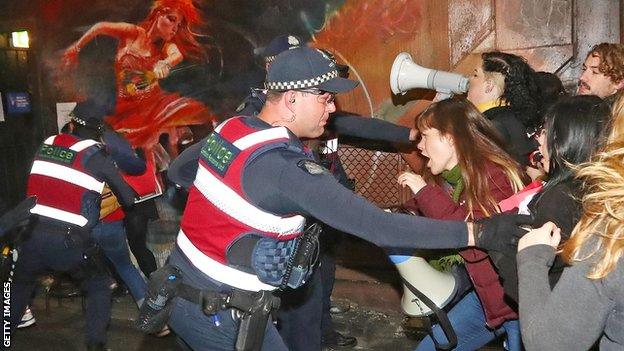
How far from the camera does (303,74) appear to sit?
2920 mm

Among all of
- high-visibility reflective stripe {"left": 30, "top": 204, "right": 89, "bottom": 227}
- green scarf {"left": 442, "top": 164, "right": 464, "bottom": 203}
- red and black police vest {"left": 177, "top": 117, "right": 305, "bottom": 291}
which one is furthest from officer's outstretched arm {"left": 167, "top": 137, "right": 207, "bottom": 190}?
high-visibility reflective stripe {"left": 30, "top": 204, "right": 89, "bottom": 227}

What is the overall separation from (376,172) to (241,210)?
3.79 meters

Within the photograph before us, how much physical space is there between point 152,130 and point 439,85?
3.90 metres

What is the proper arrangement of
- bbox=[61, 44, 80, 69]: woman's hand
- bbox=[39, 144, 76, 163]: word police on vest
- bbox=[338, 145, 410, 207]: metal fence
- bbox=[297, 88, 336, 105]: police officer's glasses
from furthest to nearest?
bbox=[61, 44, 80, 69]: woman's hand
bbox=[338, 145, 410, 207]: metal fence
bbox=[39, 144, 76, 163]: word police on vest
bbox=[297, 88, 336, 105]: police officer's glasses

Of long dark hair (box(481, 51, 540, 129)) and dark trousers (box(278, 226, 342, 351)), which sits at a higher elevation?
long dark hair (box(481, 51, 540, 129))

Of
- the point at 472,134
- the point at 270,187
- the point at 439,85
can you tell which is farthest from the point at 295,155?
the point at 439,85

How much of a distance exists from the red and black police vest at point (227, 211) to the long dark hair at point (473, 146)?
0.96 meters

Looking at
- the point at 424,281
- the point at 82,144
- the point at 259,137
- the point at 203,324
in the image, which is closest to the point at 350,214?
the point at 259,137

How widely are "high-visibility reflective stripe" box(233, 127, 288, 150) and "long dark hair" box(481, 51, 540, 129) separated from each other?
2.08 meters

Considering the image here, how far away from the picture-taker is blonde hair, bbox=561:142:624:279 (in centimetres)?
179

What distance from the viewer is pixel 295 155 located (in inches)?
104

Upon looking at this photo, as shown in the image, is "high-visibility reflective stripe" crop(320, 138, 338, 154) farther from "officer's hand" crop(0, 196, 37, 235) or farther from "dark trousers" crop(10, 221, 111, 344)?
"officer's hand" crop(0, 196, 37, 235)

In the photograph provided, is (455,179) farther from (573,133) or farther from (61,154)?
(61,154)

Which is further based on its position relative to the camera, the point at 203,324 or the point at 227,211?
the point at 203,324
